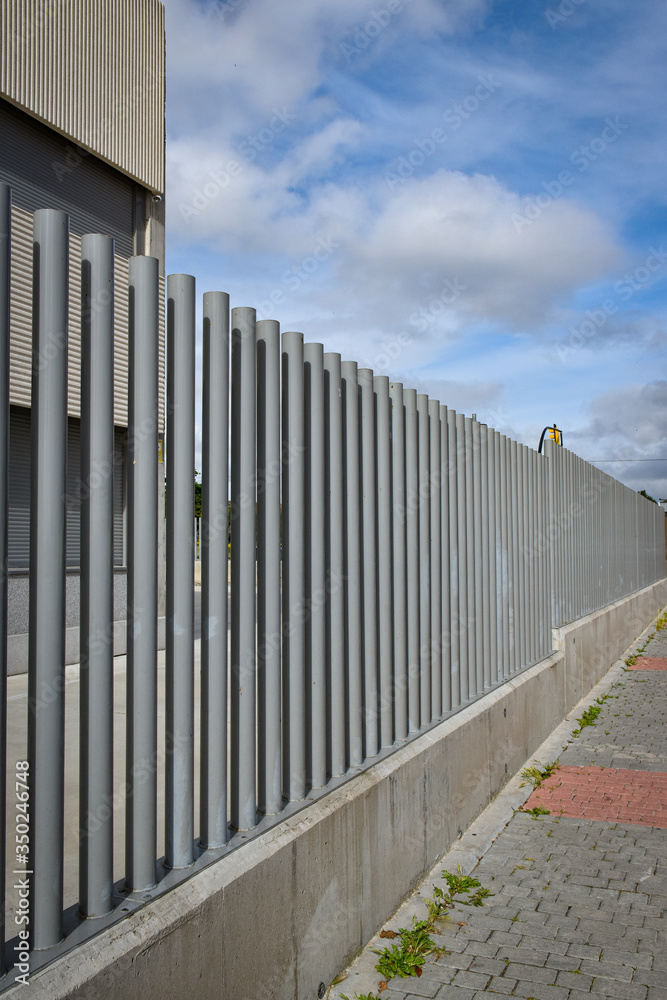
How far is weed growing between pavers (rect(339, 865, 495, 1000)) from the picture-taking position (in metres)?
3.36

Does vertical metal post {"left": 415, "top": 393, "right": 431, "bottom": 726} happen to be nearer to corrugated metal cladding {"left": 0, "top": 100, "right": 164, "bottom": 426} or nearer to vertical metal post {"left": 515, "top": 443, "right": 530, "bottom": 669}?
vertical metal post {"left": 515, "top": 443, "right": 530, "bottom": 669}

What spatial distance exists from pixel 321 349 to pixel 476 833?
329 cm

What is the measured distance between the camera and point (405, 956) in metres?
3.44

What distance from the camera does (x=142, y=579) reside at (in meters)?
2.46

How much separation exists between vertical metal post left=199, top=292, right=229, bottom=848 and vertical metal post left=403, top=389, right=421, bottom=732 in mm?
1790

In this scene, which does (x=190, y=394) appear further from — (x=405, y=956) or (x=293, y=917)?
(x=405, y=956)

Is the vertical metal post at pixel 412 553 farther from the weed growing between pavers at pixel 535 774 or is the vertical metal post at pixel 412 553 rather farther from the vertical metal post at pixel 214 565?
the weed growing between pavers at pixel 535 774

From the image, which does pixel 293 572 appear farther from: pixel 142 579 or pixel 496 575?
pixel 496 575

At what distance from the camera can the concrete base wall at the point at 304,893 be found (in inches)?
87.5

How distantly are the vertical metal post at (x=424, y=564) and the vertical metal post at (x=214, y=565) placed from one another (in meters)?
1.97

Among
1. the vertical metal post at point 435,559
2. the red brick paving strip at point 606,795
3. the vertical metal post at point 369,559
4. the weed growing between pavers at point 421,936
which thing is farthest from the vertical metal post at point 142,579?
the red brick paving strip at point 606,795

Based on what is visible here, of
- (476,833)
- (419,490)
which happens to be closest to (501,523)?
(419,490)

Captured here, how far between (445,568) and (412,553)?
2.02 ft

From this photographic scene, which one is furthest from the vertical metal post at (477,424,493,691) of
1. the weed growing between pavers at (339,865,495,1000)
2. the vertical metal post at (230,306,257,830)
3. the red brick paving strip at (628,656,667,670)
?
the red brick paving strip at (628,656,667,670)
